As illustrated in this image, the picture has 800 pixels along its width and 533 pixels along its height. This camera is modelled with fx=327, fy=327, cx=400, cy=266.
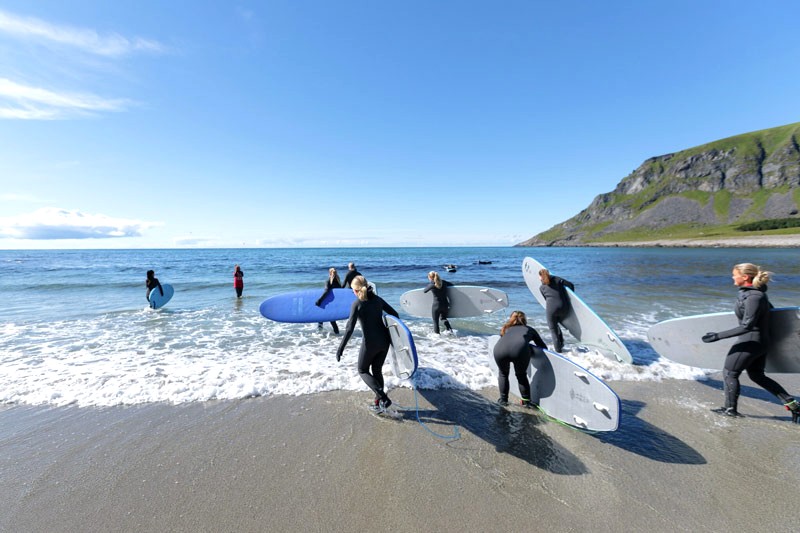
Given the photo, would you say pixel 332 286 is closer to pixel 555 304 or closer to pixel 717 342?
pixel 555 304

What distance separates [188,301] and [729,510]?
18239 mm

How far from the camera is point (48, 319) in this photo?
11445 millimetres

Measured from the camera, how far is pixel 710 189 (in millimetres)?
157500

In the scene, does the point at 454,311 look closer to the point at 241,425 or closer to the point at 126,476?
the point at 241,425

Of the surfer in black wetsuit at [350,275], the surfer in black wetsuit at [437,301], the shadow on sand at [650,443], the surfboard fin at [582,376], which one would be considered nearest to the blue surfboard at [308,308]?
the surfer in black wetsuit at [350,275]

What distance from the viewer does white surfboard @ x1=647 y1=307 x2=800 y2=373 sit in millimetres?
4652

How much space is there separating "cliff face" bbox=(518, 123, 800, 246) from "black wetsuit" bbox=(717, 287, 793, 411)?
162 m

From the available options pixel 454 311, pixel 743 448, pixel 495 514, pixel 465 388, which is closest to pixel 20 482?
pixel 495 514

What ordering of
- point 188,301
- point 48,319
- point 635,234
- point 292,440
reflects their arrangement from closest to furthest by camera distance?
point 292,440
point 48,319
point 188,301
point 635,234

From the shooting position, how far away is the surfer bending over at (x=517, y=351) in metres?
4.40

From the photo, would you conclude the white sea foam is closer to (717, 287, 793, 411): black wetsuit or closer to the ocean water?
the ocean water

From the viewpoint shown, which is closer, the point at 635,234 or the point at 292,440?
the point at 292,440

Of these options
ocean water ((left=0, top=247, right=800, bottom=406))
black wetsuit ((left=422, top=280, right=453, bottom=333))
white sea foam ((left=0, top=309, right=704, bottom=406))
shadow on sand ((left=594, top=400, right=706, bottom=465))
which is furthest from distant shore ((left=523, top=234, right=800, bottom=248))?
shadow on sand ((left=594, top=400, right=706, bottom=465))

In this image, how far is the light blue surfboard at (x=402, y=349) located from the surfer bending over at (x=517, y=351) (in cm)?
121
